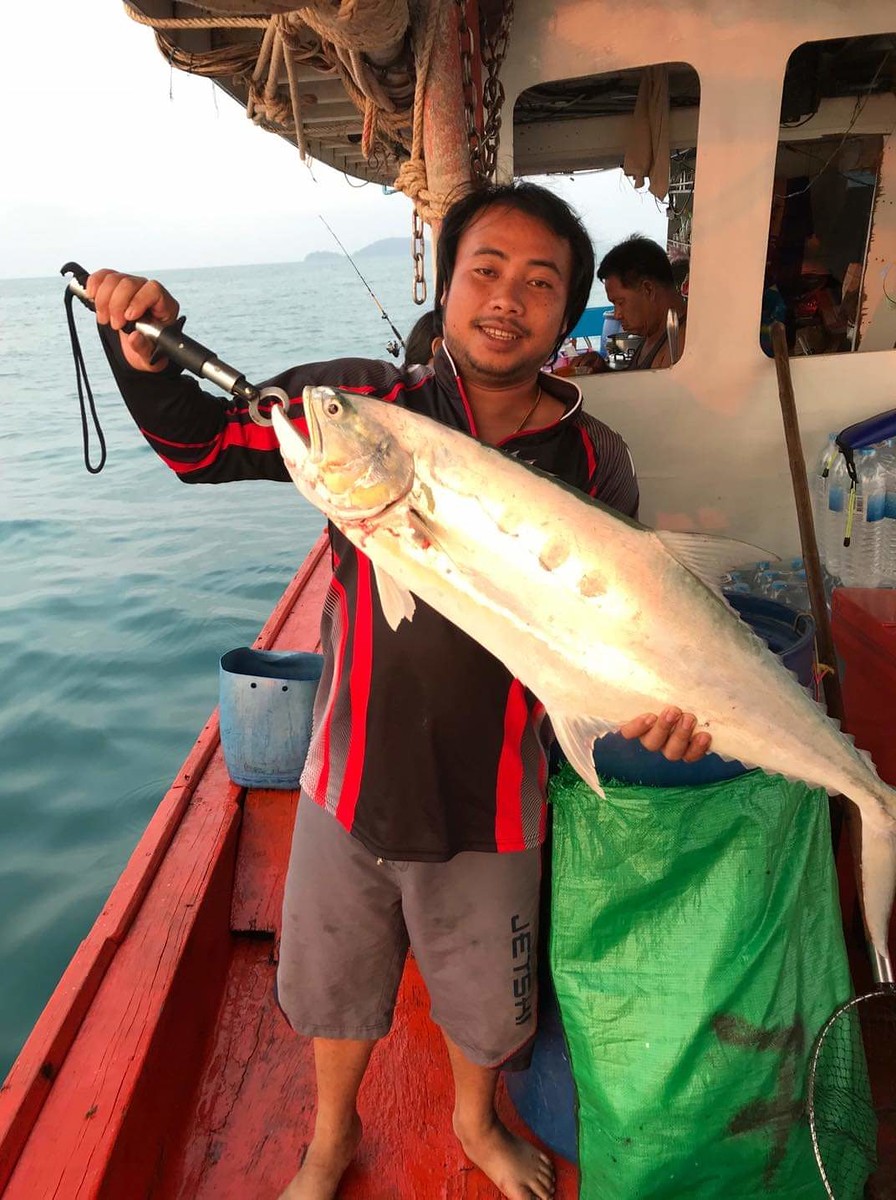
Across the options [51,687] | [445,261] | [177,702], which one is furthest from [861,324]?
[51,687]

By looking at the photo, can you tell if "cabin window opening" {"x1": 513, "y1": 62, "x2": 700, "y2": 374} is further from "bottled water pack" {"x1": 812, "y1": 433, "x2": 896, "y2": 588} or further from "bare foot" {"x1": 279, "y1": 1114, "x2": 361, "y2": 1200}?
"bare foot" {"x1": 279, "y1": 1114, "x2": 361, "y2": 1200}

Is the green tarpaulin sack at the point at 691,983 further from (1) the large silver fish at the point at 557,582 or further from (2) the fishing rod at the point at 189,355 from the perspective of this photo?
(2) the fishing rod at the point at 189,355

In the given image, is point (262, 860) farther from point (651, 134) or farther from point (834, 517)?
point (651, 134)

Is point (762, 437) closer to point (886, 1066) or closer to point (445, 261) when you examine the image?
point (445, 261)

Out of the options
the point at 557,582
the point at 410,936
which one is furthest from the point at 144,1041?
the point at 557,582

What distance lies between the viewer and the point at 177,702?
28.7ft

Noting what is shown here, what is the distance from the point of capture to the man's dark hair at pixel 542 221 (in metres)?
2.19

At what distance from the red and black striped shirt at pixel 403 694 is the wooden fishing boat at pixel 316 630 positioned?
1.13m

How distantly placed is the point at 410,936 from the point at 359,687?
2.49ft

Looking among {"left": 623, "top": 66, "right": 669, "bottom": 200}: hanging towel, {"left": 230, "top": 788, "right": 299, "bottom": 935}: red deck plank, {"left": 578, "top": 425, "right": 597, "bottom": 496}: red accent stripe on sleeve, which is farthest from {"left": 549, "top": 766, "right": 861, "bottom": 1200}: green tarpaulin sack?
{"left": 623, "top": 66, "right": 669, "bottom": 200}: hanging towel

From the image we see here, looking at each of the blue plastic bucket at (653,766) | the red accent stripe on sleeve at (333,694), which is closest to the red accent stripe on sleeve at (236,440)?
the red accent stripe on sleeve at (333,694)

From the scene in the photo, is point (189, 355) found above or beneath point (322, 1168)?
above

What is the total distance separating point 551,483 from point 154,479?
58.3 ft

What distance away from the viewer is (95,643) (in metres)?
10.1
